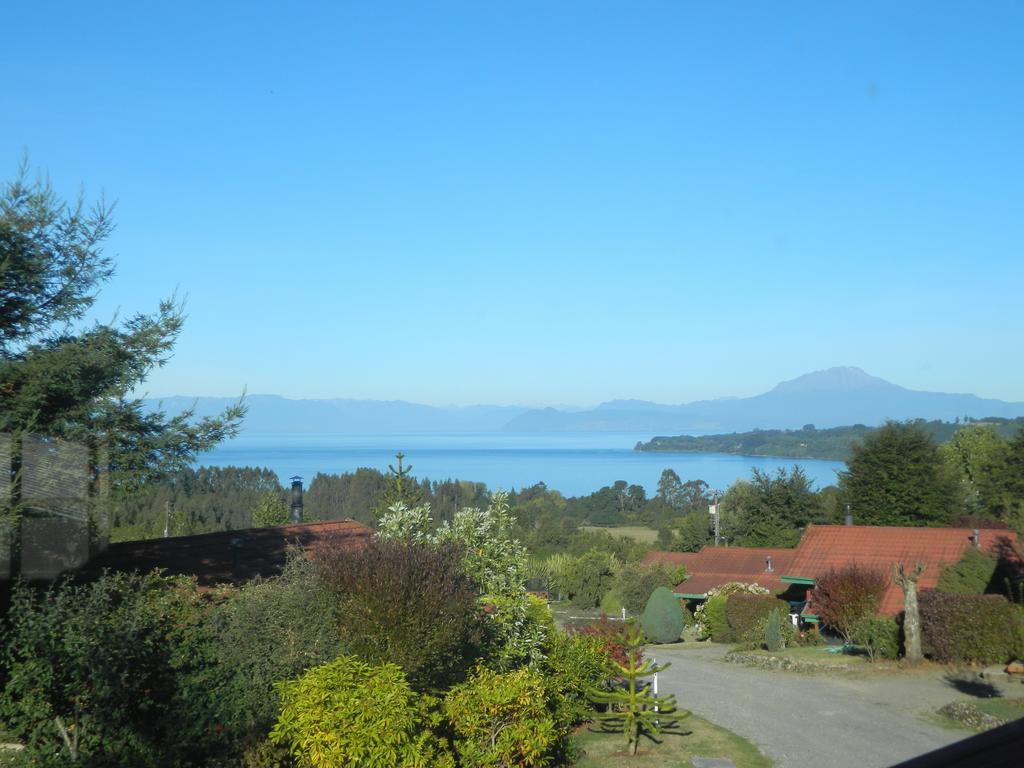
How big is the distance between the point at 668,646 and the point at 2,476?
21.9 metres

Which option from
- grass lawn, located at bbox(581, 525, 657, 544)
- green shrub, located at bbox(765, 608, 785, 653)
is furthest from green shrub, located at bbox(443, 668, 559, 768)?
grass lawn, located at bbox(581, 525, 657, 544)

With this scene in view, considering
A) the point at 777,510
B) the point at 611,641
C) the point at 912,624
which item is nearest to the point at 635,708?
the point at 611,641

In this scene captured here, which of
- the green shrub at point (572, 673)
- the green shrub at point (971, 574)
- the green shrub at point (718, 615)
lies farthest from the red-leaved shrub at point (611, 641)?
the green shrub at point (718, 615)

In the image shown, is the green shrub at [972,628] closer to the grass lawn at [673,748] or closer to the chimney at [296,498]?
the grass lawn at [673,748]

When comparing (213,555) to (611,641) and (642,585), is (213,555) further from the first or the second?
(642,585)

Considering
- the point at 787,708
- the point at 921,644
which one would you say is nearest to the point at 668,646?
the point at 921,644

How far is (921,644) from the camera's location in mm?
18766

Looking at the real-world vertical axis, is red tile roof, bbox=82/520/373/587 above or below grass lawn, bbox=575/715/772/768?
above

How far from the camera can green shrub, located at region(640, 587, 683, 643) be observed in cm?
2956

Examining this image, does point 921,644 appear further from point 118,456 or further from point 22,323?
point 22,323

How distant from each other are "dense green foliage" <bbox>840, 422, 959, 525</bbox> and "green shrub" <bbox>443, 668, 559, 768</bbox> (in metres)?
41.8

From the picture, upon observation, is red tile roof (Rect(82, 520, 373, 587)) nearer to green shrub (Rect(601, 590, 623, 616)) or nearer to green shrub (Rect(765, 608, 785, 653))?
green shrub (Rect(765, 608, 785, 653))

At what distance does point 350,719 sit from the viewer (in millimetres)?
7859

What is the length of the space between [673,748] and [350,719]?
6217 mm
